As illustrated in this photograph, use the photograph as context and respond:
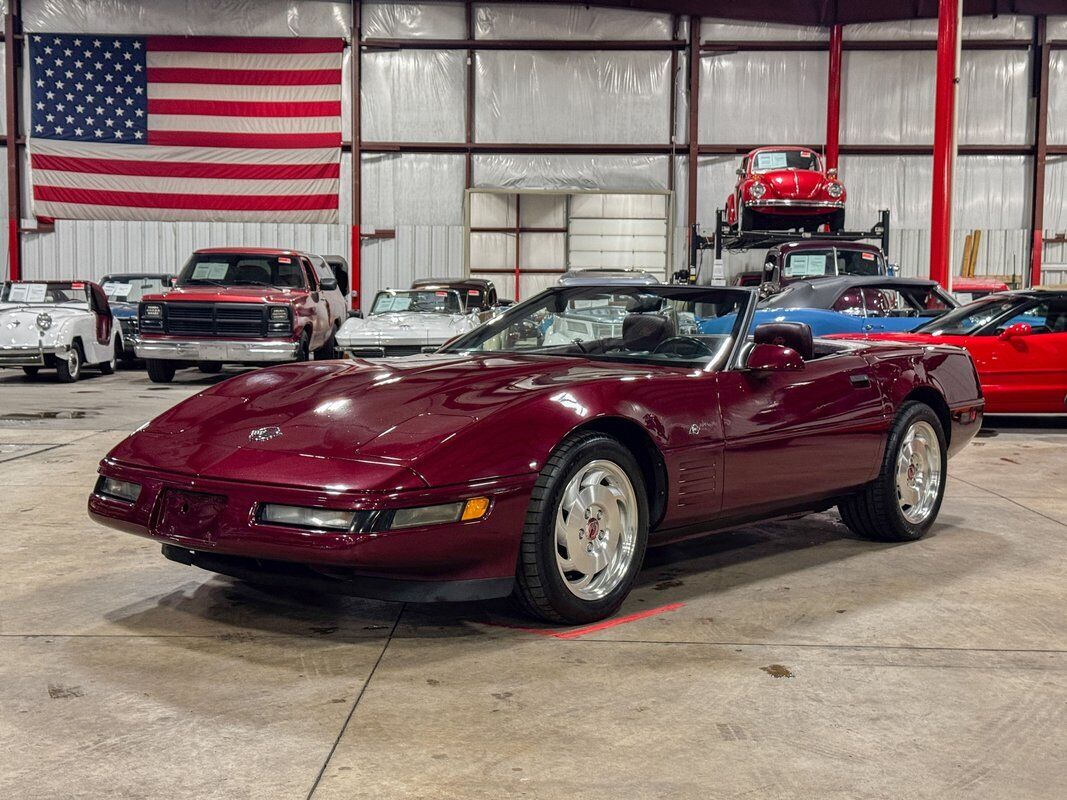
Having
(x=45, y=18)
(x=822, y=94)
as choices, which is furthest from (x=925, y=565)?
(x=45, y=18)

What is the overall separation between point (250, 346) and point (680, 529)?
35.2ft

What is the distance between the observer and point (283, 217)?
74.3ft

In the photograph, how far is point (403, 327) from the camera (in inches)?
547

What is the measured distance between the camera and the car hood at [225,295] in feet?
46.1

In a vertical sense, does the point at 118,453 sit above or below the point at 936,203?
below

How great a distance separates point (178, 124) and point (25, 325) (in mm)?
9503

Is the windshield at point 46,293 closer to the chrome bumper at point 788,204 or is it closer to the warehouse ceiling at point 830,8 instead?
the chrome bumper at point 788,204

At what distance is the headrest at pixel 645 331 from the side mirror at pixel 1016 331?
244 inches

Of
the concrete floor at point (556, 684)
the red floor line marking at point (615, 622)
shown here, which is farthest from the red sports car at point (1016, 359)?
the red floor line marking at point (615, 622)

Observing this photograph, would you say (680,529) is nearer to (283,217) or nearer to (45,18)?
(283,217)

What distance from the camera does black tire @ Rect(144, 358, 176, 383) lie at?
14508 millimetres

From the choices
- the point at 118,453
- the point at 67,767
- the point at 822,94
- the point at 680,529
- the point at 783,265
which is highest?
the point at 822,94

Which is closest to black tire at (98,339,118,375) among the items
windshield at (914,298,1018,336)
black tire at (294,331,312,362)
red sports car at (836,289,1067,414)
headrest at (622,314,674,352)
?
black tire at (294,331,312,362)

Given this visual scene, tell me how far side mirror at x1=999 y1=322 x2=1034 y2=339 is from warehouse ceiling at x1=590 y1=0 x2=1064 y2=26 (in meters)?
14.2
